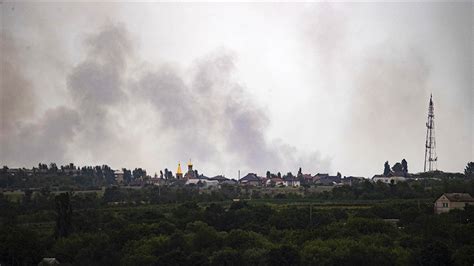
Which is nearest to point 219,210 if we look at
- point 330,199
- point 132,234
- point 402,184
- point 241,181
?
point 132,234

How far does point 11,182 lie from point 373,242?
77460 mm

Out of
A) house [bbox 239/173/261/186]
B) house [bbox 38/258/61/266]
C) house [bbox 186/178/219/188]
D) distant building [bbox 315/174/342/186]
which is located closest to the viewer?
house [bbox 38/258/61/266]

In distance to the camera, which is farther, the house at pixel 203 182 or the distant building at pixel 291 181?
the house at pixel 203 182

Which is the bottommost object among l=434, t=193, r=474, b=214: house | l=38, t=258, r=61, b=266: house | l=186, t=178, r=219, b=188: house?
l=38, t=258, r=61, b=266: house

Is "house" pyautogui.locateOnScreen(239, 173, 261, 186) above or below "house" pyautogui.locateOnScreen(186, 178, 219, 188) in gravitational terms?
above

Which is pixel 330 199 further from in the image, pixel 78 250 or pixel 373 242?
pixel 78 250

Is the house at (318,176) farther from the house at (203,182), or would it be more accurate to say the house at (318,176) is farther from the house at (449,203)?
the house at (449,203)

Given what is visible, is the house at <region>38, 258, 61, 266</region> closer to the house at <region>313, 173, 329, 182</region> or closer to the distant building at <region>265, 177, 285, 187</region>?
the distant building at <region>265, 177, 285, 187</region>

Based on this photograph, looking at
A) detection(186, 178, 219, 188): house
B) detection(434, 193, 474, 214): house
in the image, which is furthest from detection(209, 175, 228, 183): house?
detection(434, 193, 474, 214): house

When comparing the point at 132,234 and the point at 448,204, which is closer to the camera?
the point at 132,234

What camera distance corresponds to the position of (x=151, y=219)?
61094mm

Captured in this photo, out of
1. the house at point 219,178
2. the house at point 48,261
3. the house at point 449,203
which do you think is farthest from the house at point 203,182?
the house at point 48,261

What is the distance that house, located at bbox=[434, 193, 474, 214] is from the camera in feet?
209

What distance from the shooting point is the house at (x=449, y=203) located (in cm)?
6366
